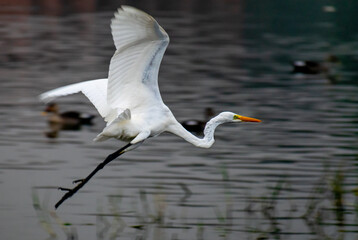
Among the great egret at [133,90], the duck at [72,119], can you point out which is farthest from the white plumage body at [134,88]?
the duck at [72,119]

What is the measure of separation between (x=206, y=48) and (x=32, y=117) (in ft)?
34.0

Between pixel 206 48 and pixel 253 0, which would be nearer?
pixel 206 48

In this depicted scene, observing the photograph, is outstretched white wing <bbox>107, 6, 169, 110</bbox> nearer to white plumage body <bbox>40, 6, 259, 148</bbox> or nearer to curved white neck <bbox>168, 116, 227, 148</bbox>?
white plumage body <bbox>40, 6, 259, 148</bbox>

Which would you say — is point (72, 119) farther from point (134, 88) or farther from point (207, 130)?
point (134, 88)

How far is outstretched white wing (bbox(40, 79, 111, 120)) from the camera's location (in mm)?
8258

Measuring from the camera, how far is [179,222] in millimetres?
8891

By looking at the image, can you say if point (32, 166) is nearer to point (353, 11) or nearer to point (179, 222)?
point (179, 222)

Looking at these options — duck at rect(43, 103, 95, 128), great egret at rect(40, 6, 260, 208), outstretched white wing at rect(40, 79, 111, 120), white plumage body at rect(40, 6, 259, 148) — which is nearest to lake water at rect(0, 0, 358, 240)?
duck at rect(43, 103, 95, 128)

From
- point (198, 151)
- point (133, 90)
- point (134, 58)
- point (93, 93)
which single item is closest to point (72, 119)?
point (198, 151)

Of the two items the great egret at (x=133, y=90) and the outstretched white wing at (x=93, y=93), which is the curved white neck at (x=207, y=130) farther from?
the outstretched white wing at (x=93, y=93)

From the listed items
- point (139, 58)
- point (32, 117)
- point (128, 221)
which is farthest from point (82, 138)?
point (139, 58)

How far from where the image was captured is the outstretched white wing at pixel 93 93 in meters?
8.26

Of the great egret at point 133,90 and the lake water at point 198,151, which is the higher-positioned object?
the great egret at point 133,90

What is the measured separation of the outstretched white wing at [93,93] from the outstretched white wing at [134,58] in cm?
29
